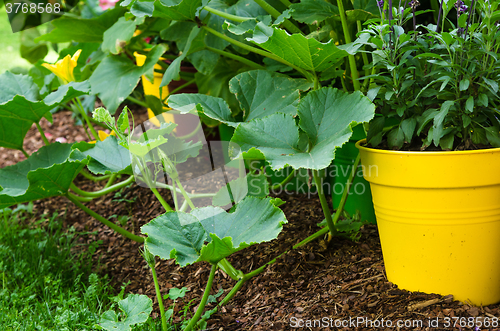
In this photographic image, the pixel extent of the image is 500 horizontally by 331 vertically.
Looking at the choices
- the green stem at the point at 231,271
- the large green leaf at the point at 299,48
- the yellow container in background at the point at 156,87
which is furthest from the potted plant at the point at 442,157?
the yellow container in background at the point at 156,87

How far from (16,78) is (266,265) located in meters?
1.34

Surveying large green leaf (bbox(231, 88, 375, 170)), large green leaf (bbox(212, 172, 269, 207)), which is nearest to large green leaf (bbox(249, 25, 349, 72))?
large green leaf (bbox(231, 88, 375, 170))

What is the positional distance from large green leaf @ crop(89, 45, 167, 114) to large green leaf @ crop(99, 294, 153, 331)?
0.85 m

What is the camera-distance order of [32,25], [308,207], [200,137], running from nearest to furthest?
1. [308,207]
2. [200,137]
3. [32,25]

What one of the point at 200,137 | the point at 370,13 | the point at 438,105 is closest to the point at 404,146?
the point at 438,105

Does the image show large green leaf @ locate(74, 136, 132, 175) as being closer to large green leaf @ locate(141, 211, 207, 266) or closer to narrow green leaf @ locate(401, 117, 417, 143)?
large green leaf @ locate(141, 211, 207, 266)

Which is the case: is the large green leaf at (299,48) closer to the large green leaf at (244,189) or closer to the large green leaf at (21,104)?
the large green leaf at (244,189)

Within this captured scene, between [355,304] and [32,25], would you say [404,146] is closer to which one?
[355,304]

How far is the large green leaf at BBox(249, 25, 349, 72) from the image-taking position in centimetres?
113

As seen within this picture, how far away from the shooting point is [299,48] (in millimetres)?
1173

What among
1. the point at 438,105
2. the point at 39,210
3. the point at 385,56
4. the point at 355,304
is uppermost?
the point at 385,56

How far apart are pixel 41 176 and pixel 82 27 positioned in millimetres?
873

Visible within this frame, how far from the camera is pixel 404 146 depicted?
3.90 feet

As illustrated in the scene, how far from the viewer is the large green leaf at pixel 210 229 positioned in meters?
1.05
